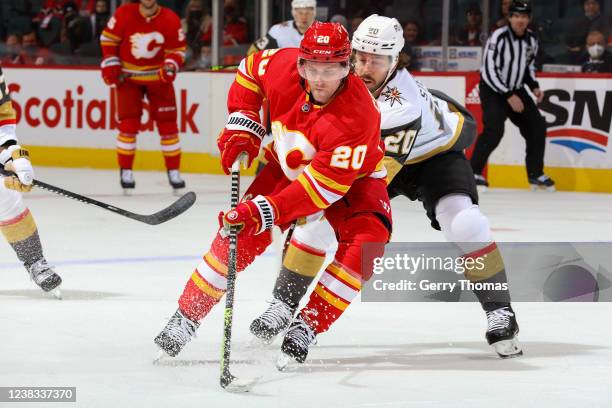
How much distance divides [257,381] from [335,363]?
38 cm

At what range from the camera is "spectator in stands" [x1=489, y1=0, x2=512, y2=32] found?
9.58 metres

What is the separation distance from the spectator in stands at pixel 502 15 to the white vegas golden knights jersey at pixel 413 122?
5354 millimetres

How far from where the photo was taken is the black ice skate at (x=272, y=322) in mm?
4082

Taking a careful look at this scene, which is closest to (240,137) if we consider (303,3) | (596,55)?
(303,3)

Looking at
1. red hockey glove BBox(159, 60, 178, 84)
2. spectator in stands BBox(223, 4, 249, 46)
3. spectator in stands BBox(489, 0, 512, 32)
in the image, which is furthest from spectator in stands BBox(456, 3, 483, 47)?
red hockey glove BBox(159, 60, 178, 84)

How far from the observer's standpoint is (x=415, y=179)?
4301 millimetres

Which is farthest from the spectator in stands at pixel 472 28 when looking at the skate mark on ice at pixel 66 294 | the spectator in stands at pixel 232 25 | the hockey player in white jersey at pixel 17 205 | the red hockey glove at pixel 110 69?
the hockey player in white jersey at pixel 17 205

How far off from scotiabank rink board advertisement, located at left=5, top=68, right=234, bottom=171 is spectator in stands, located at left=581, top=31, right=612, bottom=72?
2706mm

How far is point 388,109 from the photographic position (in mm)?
3996

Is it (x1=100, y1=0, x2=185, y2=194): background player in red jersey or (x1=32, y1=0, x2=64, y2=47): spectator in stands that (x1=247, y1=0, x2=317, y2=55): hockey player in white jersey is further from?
(x1=32, y1=0, x2=64, y2=47): spectator in stands

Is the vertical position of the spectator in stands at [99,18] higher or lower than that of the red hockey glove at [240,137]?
lower

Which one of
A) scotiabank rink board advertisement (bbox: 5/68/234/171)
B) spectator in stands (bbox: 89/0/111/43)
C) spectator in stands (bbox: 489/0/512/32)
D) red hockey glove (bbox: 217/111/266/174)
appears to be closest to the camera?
red hockey glove (bbox: 217/111/266/174)

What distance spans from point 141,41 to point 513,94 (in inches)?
95.6

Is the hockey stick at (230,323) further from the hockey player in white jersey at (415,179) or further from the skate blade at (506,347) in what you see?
the skate blade at (506,347)
